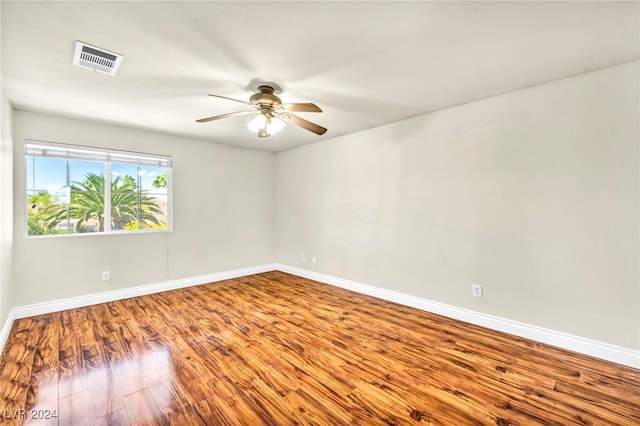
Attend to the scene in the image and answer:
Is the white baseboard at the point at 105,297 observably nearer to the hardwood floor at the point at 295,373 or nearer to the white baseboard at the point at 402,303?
the white baseboard at the point at 402,303

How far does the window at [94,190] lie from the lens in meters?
3.38

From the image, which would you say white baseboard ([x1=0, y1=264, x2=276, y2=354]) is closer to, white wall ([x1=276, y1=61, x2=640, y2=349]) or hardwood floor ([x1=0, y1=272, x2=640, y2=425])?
hardwood floor ([x1=0, y1=272, x2=640, y2=425])

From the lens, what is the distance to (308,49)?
2.02m

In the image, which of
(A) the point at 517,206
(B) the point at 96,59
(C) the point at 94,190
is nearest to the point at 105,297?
(C) the point at 94,190

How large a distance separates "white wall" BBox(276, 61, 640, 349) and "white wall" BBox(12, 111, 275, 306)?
6.87 ft

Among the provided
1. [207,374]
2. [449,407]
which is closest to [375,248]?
[449,407]

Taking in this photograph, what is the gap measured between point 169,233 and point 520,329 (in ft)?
15.6

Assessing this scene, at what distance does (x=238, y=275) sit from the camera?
5.16 metres

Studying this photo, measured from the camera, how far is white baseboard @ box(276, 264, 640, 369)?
2287 mm

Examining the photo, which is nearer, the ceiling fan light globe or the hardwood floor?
the hardwood floor

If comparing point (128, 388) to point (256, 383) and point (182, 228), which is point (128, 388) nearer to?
point (256, 383)

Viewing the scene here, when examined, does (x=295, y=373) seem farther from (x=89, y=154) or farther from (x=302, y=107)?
(x=89, y=154)

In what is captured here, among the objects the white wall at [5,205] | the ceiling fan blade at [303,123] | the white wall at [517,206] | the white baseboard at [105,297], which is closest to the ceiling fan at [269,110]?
the ceiling fan blade at [303,123]

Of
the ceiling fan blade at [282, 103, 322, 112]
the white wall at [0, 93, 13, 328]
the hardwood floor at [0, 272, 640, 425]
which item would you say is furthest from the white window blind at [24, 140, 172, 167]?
the ceiling fan blade at [282, 103, 322, 112]
